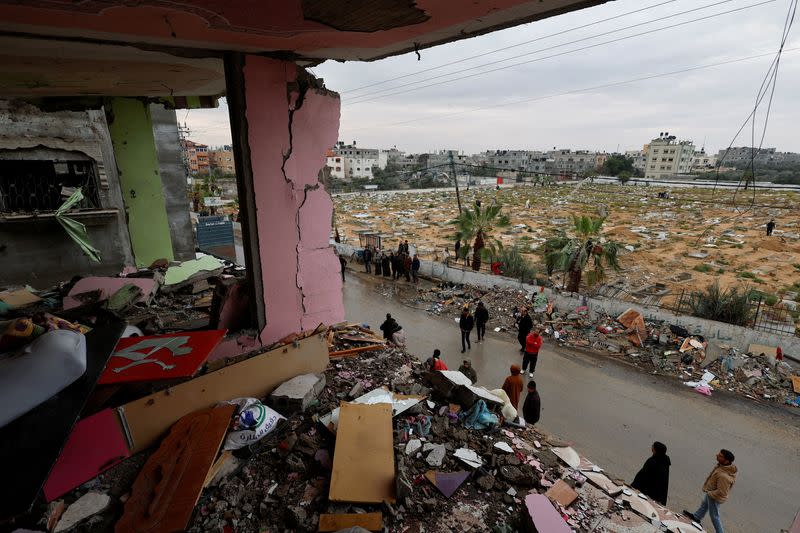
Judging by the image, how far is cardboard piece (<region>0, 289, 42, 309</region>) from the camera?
17.8ft

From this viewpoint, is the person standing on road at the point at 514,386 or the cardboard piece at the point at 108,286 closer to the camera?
the cardboard piece at the point at 108,286

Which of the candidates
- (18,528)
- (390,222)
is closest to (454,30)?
(18,528)

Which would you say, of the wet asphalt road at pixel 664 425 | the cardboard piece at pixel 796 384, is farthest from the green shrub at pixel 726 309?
the wet asphalt road at pixel 664 425

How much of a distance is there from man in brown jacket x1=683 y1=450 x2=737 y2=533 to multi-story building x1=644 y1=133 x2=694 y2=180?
104m

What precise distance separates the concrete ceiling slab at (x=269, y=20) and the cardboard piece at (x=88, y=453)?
2.61 metres

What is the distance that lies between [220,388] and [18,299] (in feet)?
16.3

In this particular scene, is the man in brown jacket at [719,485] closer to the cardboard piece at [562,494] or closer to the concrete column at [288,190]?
the cardboard piece at [562,494]

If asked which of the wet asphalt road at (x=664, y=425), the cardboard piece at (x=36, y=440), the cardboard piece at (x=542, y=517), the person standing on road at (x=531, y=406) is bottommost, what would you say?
the wet asphalt road at (x=664, y=425)

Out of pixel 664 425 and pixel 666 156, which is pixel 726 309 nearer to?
pixel 664 425

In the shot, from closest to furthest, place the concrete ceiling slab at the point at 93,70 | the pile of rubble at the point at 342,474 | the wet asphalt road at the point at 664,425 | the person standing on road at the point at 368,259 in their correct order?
the pile of rubble at the point at 342,474 → the concrete ceiling slab at the point at 93,70 → the wet asphalt road at the point at 664,425 → the person standing on road at the point at 368,259

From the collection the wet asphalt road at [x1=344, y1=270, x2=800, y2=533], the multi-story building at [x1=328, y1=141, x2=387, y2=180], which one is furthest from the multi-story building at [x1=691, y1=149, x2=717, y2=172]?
the wet asphalt road at [x1=344, y1=270, x2=800, y2=533]

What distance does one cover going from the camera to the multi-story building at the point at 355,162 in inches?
3556

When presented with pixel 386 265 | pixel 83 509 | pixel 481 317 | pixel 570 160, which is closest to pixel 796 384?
pixel 481 317

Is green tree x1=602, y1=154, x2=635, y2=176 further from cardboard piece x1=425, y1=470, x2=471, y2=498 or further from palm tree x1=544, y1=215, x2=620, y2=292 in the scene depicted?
cardboard piece x1=425, y1=470, x2=471, y2=498
